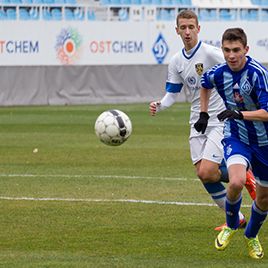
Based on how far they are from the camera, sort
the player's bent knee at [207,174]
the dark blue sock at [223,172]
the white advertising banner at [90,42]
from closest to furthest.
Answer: the player's bent knee at [207,174] < the dark blue sock at [223,172] < the white advertising banner at [90,42]

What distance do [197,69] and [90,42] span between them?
25937 millimetres

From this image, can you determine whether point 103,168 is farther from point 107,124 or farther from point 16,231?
point 16,231

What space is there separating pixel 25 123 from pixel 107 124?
13.6 m

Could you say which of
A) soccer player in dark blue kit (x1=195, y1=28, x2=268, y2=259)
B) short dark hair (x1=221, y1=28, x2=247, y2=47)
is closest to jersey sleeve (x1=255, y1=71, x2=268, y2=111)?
soccer player in dark blue kit (x1=195, y1=28, x2=268, y2=259)

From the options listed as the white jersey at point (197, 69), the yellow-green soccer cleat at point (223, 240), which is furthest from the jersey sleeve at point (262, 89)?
the white jersey at point (197, 69)

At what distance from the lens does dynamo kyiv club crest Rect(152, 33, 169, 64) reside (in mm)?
37969

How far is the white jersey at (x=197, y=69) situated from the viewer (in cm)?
1094

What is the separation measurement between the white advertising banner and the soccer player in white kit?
23137 millimetres

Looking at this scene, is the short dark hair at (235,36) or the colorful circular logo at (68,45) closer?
the short dark hair at (235,36)

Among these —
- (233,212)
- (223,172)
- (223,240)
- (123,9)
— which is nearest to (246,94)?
(233,212)

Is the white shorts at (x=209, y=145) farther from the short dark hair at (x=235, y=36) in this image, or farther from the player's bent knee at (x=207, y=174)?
the short dark hair at (x=235, y=36)

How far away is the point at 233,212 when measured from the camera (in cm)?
A: 915

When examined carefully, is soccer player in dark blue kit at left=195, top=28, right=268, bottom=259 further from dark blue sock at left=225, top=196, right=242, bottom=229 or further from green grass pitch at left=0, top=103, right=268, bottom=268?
green grass pitch at left=0, top=103, right=268, bottom=268

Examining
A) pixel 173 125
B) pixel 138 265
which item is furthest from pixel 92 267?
pixel 173 125
